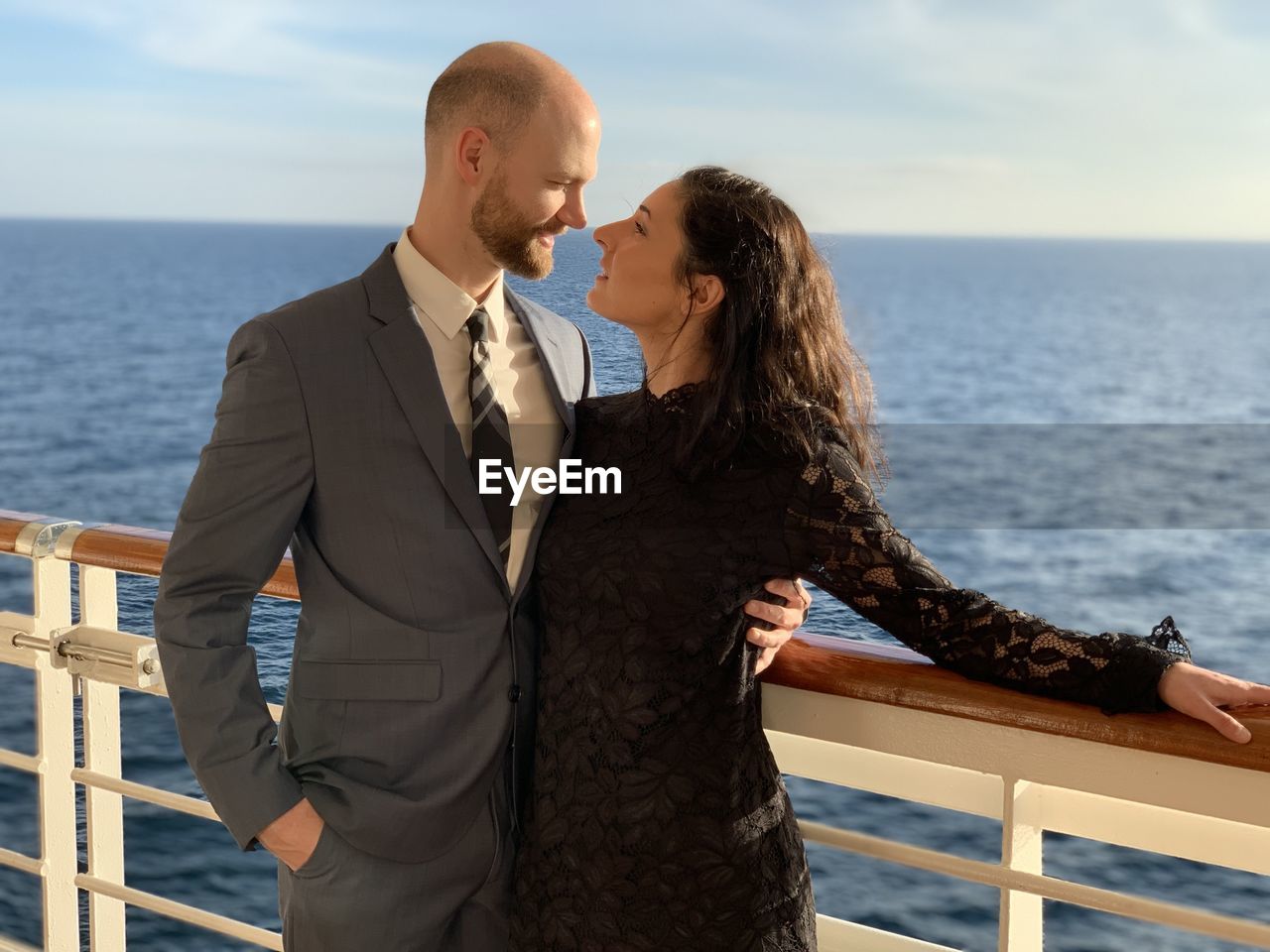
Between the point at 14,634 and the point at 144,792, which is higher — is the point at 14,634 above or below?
above

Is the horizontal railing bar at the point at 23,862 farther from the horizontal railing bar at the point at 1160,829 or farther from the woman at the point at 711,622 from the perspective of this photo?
the horizontal railing bar at the point at 1160,829

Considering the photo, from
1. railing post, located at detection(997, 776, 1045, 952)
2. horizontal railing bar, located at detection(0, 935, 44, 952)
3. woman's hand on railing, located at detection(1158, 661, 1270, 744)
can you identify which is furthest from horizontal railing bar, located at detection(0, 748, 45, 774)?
woman's hand on railing, located at detection(1158, 661, 1270, 744)

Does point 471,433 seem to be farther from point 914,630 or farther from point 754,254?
point 914,630

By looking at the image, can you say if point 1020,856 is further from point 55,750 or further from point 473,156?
point 55,750

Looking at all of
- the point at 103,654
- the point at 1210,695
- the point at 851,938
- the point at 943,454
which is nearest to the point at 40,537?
the point at 103,654

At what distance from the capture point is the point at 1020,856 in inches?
61.5

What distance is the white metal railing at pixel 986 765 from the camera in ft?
4.60

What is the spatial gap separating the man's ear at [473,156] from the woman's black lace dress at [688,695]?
465mm

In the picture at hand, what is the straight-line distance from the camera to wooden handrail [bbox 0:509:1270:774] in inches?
53.8

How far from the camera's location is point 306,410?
158cm

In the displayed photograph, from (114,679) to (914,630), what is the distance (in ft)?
4.19

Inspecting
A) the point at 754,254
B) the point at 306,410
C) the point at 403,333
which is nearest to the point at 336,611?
the point at 306,410

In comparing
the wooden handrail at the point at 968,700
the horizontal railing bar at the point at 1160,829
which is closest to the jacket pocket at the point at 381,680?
the wooden handrail at the point at 968,700

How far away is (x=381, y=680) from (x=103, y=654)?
718 mm
